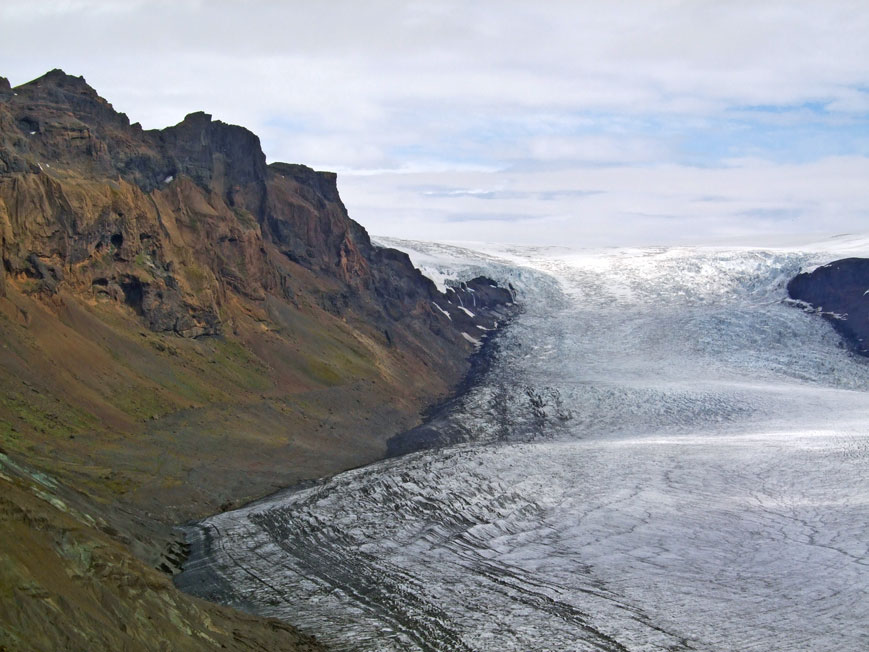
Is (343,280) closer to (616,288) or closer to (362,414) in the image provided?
(362,414)

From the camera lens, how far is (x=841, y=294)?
3674 inches

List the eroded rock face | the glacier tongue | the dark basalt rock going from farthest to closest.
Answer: the dark basalt rock
the eroded rock face
the glacier tongue

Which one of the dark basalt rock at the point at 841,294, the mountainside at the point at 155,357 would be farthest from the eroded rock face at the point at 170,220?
the dark basalt rock at the point at 841,294

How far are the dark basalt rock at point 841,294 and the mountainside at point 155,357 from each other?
117 ft

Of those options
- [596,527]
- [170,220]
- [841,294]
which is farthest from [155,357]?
[841,294]

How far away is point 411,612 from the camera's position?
940 inches

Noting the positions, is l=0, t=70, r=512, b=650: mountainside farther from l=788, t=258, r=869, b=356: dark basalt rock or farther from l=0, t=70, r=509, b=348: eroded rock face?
l=788, t=258, r=869, b=356: dark basalt rock

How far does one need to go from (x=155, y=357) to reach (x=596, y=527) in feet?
84.0

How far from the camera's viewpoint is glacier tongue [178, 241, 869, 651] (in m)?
23.4

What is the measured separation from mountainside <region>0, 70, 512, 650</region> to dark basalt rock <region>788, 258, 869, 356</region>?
35.7 m

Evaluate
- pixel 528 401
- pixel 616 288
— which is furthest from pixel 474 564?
pixel 616 288

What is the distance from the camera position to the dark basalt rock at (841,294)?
89062 mm

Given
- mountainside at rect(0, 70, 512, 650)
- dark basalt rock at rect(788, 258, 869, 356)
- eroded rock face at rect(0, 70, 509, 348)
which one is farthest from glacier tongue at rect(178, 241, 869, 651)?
eroded rock face at rect(0, 70, 509, 348)

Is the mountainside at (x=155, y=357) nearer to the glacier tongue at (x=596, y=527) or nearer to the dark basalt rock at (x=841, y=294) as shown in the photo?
the glacier tongue at (x=596, y=527)
